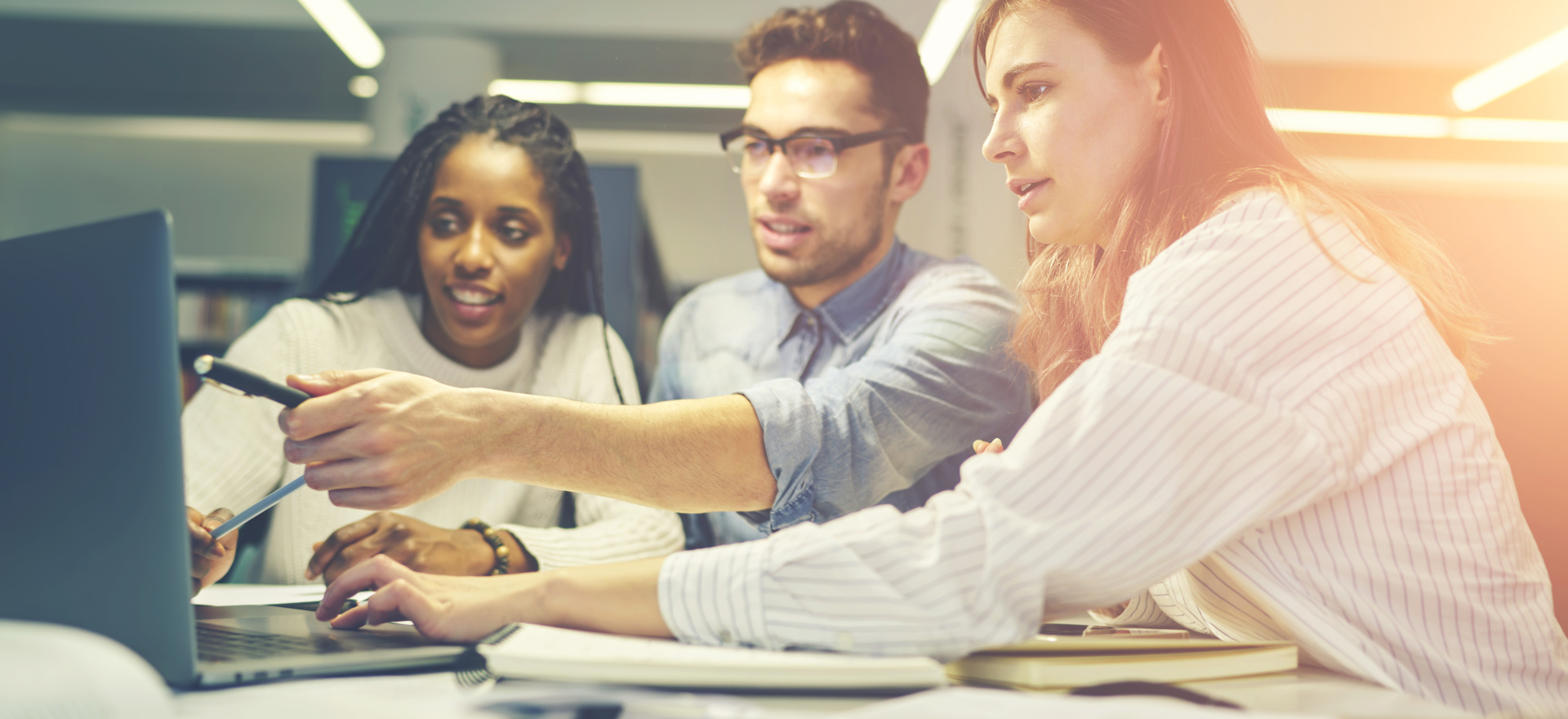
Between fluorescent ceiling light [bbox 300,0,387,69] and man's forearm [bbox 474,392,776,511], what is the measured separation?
3.38 m

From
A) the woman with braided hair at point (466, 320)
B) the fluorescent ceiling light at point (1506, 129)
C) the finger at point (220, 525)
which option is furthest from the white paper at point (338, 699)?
the fluorescent ceiling light at point (1506, 129)

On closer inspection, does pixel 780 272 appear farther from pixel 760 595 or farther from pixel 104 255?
pixel 104 255

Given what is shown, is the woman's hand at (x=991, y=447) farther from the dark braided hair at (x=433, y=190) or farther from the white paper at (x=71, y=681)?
the dark braided hair at (x=433, y=190)

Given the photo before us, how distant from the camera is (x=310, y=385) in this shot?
750 millimetres

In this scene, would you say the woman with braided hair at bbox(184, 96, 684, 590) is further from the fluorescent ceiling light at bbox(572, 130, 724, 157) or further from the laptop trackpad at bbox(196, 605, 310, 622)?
the fluorescent ceiling light at bbox(572, 130, 724, 157)

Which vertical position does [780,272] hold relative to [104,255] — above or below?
above

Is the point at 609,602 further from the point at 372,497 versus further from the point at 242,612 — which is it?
the point at 242,612

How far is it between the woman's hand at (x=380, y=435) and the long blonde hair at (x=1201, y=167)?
656 millimetres

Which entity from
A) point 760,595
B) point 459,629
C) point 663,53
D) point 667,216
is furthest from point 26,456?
point 667,216

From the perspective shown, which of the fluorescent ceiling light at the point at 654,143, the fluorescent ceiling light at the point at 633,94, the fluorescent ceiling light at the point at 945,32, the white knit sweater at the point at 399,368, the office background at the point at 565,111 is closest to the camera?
the white knit sweater at the point at 399,368

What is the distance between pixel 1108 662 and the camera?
59 cm

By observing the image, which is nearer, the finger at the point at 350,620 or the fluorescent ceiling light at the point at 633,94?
the finger at the point at 350,620

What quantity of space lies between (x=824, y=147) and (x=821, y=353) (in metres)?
0.35

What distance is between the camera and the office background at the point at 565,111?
3191mm
